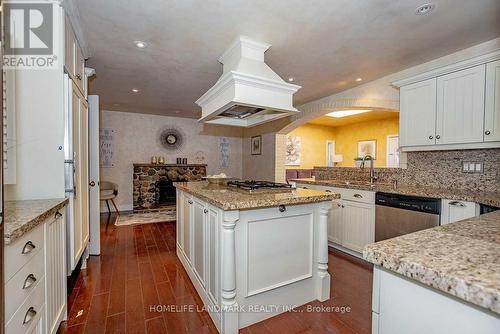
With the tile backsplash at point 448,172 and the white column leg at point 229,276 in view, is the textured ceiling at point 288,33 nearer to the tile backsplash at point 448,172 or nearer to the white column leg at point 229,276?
the tile backsplash at point 448,172

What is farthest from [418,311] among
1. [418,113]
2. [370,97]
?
[370,97]

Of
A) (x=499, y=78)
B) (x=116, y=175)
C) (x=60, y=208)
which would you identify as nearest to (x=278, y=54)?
(x=499, y=78)

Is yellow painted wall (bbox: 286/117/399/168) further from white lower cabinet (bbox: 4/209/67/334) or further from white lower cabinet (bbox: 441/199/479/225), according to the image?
white lower cabinet (bbox: 4/209/67/334)

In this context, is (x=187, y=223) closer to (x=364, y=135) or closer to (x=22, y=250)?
(x=22, y=250)

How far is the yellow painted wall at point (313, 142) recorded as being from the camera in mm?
7844

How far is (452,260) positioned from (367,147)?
7602 mm

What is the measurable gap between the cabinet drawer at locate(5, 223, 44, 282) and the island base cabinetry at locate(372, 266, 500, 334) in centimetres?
138

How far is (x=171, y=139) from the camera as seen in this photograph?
19.8 feet

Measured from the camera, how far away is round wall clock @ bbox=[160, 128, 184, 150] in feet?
19.5

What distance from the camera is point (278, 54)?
2.57 meters

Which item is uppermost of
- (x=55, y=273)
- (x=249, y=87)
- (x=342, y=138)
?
(x=342, y=138)

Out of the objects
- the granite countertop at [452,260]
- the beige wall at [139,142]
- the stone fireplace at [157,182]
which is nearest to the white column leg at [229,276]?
the granite countertop at [452,260]

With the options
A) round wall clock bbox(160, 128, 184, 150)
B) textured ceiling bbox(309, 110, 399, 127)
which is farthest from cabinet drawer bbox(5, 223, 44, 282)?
textured ceiling bbox(309, 110, 399, 127)

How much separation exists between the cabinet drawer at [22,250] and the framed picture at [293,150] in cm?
682
